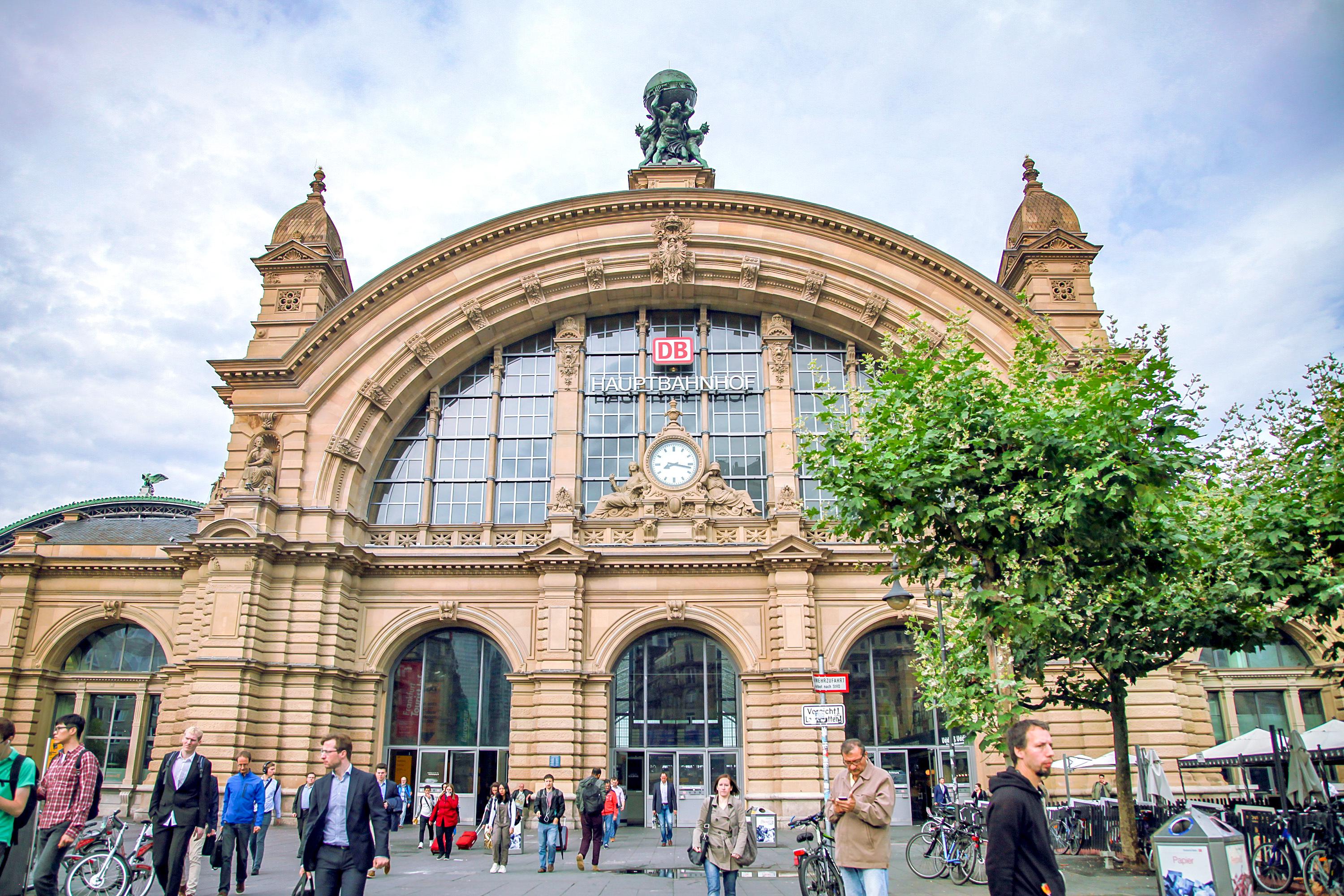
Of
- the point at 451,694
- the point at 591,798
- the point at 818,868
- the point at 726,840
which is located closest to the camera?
the point at 726,840

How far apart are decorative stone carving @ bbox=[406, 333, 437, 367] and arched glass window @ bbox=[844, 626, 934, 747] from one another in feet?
59.3

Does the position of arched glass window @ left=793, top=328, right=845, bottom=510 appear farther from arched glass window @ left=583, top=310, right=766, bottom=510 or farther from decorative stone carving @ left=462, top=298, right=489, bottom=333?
decorative stone carving @ left=462, top=298, right=489, bottom=333

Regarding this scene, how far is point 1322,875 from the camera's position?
1507cm

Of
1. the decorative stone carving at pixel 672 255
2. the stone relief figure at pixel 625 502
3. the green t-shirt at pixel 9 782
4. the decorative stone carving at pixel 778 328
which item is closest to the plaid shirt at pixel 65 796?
the green t-shirt at pixel 9 782

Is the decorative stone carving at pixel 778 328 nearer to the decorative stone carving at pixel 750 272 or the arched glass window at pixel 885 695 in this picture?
the decorative stone carving at pixel 750 272

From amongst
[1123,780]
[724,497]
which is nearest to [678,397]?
[724,497]

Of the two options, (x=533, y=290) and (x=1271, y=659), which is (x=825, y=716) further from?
(x=1271, y=659)

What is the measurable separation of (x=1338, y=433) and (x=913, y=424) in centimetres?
711

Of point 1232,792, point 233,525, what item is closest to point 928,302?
point 1232,792

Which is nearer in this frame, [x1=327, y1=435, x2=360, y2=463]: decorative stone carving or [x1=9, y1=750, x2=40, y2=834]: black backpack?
[x1=9, y1=750, x2=40, y2=834]: black backpack

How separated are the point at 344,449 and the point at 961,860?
24104 millimetres

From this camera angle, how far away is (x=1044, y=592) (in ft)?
52.2

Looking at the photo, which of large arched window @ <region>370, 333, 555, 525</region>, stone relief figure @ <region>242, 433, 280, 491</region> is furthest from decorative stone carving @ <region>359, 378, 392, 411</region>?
stone relief figure @ <region>242, 433, 280, 491</region>

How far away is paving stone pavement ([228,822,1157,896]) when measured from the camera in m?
16.2
